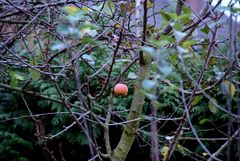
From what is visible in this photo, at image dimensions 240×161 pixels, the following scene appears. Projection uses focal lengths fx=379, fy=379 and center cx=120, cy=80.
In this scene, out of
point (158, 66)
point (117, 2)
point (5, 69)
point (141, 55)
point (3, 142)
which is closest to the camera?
point (158, 66)

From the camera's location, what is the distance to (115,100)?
339cm

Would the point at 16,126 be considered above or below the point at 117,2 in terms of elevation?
below

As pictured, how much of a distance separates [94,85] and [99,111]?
236 mm

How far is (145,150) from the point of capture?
349cm

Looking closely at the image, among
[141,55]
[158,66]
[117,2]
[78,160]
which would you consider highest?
[117,2]

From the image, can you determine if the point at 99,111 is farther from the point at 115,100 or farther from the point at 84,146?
the point at 84,146

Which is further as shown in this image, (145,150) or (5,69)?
(145,150)

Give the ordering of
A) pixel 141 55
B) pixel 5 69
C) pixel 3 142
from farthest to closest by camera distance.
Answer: pixel 3 142, pixel 5 69, pixel 141 55

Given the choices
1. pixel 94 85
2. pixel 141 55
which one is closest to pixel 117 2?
pixel 141 55

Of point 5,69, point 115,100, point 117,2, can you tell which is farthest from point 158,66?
point 115,100

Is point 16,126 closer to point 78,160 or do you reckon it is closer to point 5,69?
point 78,160

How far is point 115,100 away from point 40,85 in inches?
27.4

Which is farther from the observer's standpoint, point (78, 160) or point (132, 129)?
point (78, 160)

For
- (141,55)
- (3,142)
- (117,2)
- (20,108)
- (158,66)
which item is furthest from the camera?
(20,108)
